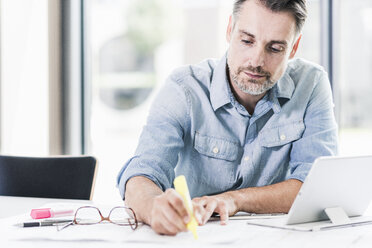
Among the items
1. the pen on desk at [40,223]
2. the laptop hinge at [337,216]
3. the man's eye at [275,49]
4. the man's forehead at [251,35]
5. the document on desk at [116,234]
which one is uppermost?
the man's forehead at [251,35]

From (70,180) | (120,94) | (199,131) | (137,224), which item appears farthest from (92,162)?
(120,94)

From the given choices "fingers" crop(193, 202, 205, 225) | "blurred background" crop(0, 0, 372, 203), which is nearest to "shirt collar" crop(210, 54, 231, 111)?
"fingers" crop(193, 202, 205, 225)

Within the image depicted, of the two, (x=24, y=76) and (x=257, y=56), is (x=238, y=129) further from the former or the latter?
(x=24, y=76)

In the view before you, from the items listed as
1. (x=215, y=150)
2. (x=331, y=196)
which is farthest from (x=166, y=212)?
(x=215, y=150)

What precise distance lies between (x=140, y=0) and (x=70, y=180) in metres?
1.85

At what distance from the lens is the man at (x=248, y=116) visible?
5.52 feet

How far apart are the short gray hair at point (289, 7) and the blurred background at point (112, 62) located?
1201mm

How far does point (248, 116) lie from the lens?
1.84 m

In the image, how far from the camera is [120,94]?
3.68 meters

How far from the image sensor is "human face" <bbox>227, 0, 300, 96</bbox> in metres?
1.67

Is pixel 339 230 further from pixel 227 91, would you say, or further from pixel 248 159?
pixel 227 91

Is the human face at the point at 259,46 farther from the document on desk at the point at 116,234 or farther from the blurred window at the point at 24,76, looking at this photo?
the blurred window at the point at 24,76

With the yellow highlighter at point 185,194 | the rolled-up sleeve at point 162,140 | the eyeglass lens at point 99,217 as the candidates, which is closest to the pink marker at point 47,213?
the eyeglass lens at point 99,217

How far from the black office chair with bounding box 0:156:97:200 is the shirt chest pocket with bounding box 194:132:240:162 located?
476 mm
